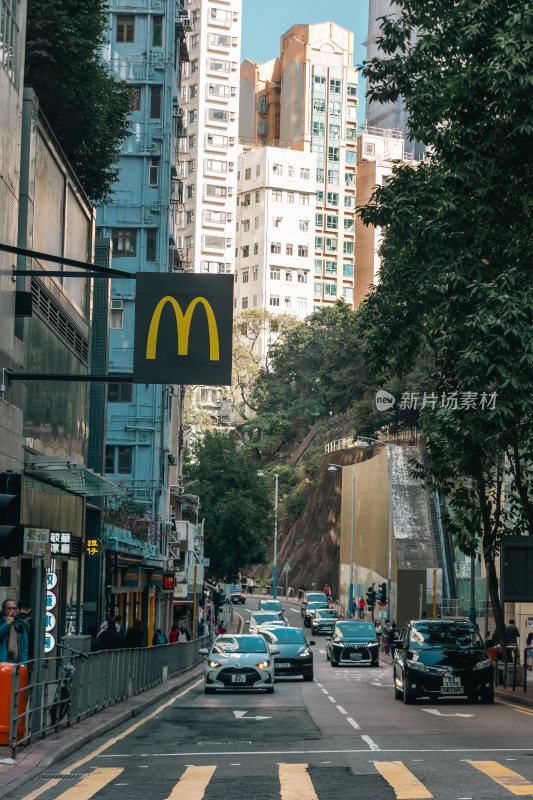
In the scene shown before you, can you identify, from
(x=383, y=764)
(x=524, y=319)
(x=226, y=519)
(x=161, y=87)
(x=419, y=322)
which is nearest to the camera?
(x=383, y=764)

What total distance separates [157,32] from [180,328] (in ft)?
174

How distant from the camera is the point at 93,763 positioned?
15.0 m

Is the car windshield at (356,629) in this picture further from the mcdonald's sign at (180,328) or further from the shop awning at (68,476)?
the mcdonald's sign at (180,328)

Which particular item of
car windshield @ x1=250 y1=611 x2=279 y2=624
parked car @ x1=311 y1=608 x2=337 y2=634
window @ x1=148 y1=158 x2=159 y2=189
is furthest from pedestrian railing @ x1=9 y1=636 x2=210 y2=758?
parked car @ x1=311 y1=608 x2=337 y2=634

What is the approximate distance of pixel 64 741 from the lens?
16266 millimetres

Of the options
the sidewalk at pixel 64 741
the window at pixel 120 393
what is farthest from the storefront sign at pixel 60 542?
the window at pixel 120 393

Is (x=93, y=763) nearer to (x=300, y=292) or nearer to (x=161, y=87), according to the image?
(x=161, y=87)

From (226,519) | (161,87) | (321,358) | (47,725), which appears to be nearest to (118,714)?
(47,725)

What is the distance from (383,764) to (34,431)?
531 inches

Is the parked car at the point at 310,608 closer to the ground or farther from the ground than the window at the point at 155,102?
closer to the ground

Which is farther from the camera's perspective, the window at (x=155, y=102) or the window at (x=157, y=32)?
the window at (x=157, y=32)

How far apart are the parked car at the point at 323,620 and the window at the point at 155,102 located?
30608mm

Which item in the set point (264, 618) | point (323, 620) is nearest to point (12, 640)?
point (264, 618)

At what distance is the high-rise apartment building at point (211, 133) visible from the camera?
14288 cm
